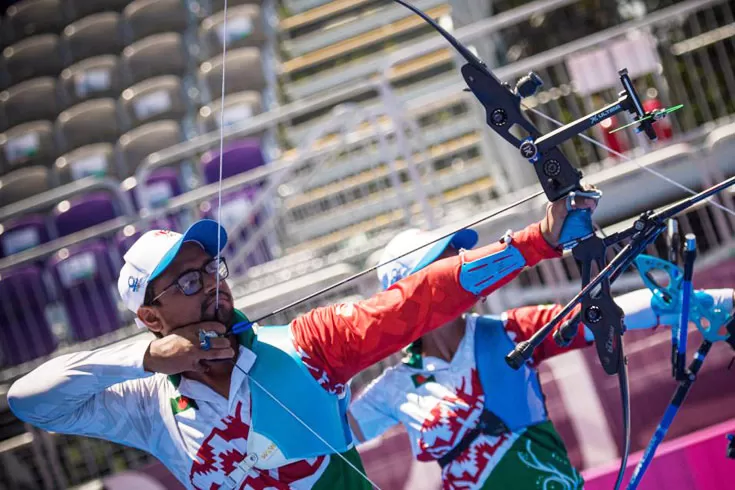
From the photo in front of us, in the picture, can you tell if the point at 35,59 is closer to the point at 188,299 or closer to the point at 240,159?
the point at 240,159

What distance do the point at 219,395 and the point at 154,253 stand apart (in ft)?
1.52

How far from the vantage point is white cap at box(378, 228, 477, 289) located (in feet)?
11.2

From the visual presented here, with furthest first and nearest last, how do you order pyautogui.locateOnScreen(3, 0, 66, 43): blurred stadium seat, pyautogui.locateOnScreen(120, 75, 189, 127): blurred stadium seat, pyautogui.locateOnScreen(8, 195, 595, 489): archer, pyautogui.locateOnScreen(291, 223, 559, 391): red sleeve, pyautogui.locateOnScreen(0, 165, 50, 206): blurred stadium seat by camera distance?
pyautogui.locateOnScreen(3, 0, 66, 43): blurred stadium seat
pyautogui.locateOnScreen(120, 75, 189, 127): blurred stadium seat
pyautogui.locateOnScreen(0, 165, 50, 206): blurred stadium seat
pyautogui.locateOnScreen(8, 195, 595, 489): archer
pyautogui.locateOnScreen(291, 223, 559, 391): red sleeve

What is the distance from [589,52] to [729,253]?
1587 millimetres

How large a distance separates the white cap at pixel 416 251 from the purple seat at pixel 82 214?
496 centimetres

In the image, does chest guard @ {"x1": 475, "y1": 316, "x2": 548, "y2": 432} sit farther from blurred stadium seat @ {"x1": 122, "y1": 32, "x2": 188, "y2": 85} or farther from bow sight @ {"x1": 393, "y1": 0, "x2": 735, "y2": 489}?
blurred stadium seat @ {"x1": 122, "y1": 32, "x2": 188, "y2": 85}

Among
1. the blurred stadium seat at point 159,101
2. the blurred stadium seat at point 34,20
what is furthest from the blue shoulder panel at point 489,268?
the blurred stadium seat at point 34,20

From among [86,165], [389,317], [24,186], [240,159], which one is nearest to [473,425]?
[389,317]

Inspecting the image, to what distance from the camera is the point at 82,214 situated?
8.02 metres

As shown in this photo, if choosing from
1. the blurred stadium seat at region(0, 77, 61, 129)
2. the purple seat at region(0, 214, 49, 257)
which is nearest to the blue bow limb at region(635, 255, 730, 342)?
the purple seat at region(0, 214, 49, 257)

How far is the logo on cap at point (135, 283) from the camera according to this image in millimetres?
2906

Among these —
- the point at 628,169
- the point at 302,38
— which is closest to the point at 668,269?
the point at 628,169

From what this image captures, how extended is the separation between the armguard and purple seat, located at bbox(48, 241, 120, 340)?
517 cm

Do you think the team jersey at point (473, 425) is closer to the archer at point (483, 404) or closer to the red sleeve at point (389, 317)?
the archer at point (483, 404)
